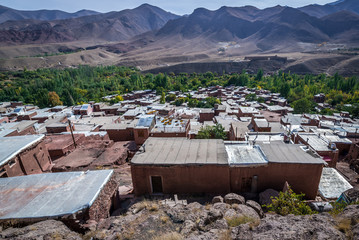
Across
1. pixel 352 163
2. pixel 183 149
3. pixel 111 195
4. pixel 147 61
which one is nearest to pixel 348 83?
pixel 352 163

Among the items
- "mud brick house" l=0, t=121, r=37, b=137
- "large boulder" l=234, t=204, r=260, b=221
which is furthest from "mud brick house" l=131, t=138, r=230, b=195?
"mud brick house" l=0, t=121, r=37, b=137

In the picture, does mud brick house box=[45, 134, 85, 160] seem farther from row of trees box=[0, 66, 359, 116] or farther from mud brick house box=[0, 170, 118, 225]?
row of trees box=[0, 66, 359, 116]

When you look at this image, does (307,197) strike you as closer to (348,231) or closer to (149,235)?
(348,231)

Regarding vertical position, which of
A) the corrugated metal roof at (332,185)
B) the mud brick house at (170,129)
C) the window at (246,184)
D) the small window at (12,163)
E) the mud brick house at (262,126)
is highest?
the small window at (12,163)

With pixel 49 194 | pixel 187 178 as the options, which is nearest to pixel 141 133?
pixel 187 178

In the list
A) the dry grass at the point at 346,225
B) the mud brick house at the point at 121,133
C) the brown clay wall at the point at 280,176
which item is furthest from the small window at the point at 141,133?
the dry grass at the point at 346,225

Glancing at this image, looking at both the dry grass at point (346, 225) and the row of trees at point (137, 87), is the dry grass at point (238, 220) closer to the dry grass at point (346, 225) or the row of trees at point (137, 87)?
the dry grass at point (346, 225)
